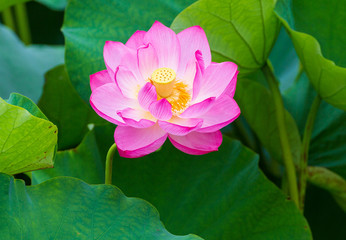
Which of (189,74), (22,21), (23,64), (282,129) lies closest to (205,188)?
(282,129)

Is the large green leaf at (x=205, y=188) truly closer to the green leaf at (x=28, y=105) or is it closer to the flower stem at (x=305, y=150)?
the flower stem at (x=305, y=150)

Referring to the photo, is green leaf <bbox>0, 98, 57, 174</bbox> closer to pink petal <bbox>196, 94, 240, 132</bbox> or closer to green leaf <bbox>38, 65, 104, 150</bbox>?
pink petal <bbox>196, 94, 240, 132</bbox>

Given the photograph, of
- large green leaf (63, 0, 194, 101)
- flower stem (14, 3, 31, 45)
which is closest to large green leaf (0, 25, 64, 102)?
flower stem (14, 3, 31, 45)

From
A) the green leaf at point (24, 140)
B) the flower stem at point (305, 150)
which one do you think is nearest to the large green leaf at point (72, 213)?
the green leaf at point (24, 140)

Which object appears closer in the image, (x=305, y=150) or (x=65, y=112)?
(x=305, y=150)

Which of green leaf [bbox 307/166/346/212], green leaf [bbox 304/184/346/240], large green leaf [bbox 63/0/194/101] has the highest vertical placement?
large green leaf [bbox 63/0/194/101]

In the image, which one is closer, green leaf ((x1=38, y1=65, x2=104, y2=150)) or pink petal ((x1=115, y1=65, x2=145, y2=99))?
pink petal ((x1=115, y1=65, x2=145, y2=99))

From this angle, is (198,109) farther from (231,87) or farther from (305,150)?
(305,150)
